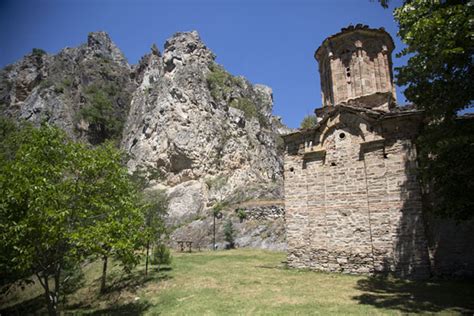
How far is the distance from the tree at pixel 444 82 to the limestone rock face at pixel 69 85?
47.4m

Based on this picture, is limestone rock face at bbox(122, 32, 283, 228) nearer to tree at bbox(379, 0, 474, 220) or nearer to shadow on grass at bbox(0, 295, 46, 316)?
shadow on grass at bbox(0, 295, 46, 316)

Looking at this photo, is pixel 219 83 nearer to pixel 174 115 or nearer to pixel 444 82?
pixel 174 115

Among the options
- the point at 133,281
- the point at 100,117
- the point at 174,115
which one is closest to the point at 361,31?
the point at 133,281

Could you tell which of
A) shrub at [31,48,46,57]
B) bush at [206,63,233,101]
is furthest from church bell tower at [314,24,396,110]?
shrub at [31,48,46,57]

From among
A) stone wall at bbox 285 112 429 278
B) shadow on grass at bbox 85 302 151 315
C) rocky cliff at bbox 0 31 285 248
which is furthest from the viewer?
rocky cliff at bbox 0 31 285 248

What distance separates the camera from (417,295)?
27.8ft

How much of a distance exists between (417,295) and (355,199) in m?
4.09

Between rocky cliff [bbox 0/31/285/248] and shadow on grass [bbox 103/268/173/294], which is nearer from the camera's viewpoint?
shadow on grass [bbox 103/268/173/294]

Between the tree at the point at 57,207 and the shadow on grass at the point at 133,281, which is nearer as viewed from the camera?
the tree at the point at 57,207

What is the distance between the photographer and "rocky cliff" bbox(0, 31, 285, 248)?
34062 millimetres

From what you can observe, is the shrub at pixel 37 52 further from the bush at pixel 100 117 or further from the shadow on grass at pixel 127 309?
the shadow on grass at pixel 127 309

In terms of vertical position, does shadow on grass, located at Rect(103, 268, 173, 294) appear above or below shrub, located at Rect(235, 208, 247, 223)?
below

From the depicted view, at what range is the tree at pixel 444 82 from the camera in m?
7.27

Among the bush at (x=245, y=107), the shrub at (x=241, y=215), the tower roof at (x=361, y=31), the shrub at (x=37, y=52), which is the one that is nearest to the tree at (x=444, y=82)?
the tower roof at (x=361, y=31)
